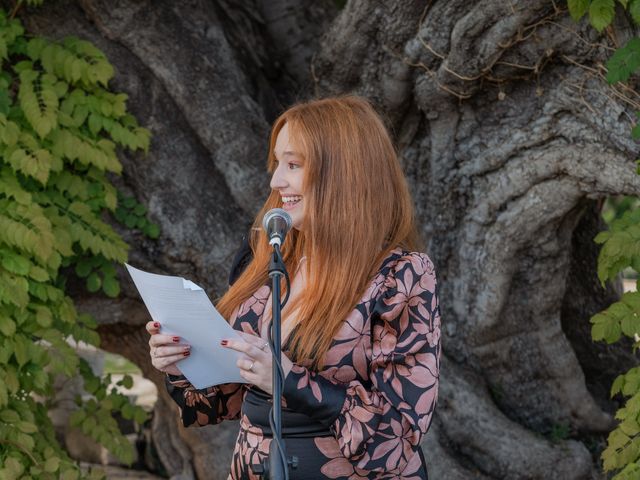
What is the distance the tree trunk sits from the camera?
3.65 meters

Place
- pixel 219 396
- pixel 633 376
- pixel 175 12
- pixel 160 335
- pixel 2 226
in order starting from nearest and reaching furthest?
1. pixel 160 335
2. pixel 219 396
3. pixel 633 376
4. pixel 2 226
5. pixel 175 12

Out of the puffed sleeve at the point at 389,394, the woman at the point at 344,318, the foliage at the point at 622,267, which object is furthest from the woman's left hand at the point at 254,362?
the foliage at the point at 622,267

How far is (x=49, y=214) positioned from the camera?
3754 mm

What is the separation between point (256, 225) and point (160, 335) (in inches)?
24.0

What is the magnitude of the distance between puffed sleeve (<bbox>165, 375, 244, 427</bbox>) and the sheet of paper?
0.87ft

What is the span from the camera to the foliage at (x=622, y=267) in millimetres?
3070

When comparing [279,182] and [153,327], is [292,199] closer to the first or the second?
[279,182]

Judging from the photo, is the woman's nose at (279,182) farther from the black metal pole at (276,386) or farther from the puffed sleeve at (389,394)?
the black metal pole at (276,386)

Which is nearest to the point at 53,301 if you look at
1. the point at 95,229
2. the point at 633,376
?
the point at 95,229

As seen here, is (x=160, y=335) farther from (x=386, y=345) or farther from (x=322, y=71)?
(x=322, y=71)

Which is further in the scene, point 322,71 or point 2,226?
point 322,71

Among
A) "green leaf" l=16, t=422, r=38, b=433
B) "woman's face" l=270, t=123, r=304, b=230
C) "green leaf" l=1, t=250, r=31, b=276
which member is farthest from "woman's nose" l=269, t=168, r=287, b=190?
"green leaf" l=16, t=422, r=38, b=433

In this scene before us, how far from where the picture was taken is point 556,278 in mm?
3930

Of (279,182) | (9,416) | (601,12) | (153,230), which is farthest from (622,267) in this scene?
(9,416)
